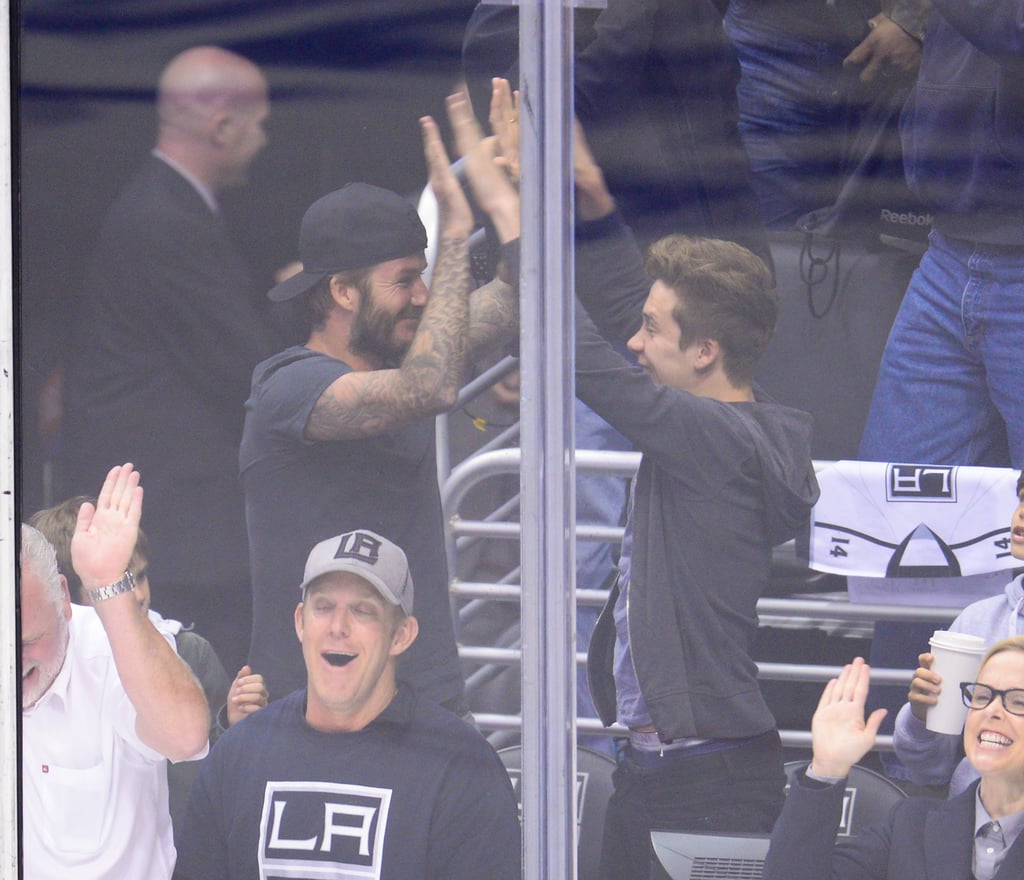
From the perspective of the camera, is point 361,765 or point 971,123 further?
point 361,765

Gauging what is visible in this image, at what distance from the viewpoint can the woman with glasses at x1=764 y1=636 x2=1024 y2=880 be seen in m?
1.77

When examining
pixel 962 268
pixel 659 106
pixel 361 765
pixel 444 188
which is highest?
pixel 659 106

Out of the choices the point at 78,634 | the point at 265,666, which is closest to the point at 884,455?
the point at 265,666

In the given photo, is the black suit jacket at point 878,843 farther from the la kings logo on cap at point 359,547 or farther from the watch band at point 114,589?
the watch band at point 114,589

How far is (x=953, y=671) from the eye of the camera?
1.78m

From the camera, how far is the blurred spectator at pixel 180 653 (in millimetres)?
1861

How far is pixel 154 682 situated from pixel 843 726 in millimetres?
1030

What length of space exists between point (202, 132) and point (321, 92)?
0.62 ft

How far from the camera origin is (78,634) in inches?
74.7

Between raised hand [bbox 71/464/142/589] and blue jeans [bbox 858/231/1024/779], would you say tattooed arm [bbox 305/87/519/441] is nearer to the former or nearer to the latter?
raised hand [bbox 71/464/142/589]

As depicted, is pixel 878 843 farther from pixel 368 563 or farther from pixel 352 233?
pixel 352 233

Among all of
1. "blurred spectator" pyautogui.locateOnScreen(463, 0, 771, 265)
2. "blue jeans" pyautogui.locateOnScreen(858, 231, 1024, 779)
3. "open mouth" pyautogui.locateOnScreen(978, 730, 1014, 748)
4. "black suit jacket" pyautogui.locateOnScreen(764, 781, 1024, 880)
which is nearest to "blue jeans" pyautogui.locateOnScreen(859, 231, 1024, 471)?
"blue jeans" pyautogui.locateOnScreen(858, 231, 1024, 779)

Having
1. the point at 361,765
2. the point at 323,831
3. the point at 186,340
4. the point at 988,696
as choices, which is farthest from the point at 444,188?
the point at 988,696

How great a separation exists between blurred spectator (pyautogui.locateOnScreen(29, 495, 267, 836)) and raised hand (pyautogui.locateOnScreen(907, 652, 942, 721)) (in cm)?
95
